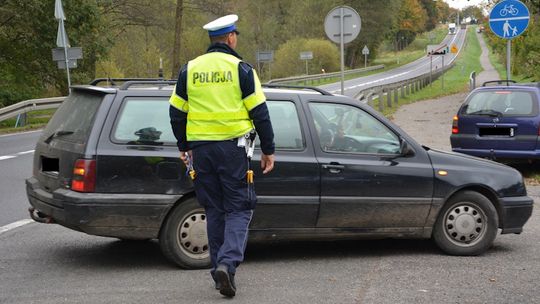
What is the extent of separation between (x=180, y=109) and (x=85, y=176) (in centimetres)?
108

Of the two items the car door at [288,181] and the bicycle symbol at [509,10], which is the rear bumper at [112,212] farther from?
the bicycle symbol at [509,10]

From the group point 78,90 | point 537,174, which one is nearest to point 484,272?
point 78,90

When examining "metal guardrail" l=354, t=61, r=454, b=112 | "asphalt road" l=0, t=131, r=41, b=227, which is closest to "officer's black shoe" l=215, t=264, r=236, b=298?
"asphalt road" l=0, t=131, r=41, b=227

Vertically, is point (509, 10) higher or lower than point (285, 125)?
higher

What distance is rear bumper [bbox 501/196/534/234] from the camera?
6.19 metres

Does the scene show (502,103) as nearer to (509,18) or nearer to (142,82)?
(509,18)

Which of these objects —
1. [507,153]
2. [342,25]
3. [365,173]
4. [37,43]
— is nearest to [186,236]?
[365,173]

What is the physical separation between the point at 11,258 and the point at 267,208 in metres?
2.27

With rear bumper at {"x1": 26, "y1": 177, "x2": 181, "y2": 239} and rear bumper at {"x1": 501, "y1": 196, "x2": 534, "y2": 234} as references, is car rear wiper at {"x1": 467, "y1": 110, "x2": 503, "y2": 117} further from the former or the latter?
rear bumper at {"x1": 26, "y1": 177, "x2": 181, "y2": 239}

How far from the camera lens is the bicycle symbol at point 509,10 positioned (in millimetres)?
13211

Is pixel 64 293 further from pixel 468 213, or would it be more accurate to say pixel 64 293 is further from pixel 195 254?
pixel 468 213

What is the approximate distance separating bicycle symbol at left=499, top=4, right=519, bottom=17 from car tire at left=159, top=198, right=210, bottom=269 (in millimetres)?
9765

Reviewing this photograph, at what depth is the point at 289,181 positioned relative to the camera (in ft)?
18.5

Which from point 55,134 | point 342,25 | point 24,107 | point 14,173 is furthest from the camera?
point 24,107
